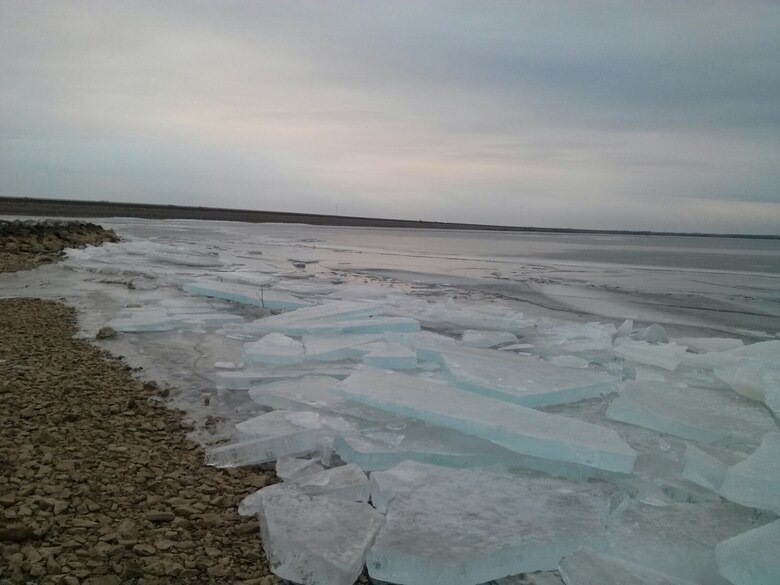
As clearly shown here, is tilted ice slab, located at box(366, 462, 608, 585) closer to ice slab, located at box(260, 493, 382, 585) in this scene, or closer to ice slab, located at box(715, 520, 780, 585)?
ice slab, located at box(260, 493, 382, 585)

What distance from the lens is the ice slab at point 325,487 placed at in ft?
6.41

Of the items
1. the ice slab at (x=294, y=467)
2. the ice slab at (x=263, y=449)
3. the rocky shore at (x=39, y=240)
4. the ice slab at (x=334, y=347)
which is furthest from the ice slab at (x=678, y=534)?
the rocky shore at (x=39, y=240)

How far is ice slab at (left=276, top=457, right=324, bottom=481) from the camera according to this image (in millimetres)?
2205

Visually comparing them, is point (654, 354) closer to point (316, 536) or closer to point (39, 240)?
point (316, 536)

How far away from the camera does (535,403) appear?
308 cm

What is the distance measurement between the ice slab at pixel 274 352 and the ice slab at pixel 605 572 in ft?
8.11

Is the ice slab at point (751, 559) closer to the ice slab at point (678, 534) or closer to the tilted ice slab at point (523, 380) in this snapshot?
the ice slab at point (678, 534)

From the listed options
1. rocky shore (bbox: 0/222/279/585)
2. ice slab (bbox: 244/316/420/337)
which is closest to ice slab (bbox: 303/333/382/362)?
ice slab (bbox: 244/316/420/337)

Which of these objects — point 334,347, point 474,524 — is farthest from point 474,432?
point 334,347

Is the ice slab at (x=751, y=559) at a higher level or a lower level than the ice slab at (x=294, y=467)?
higher

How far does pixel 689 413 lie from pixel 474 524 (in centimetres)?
173

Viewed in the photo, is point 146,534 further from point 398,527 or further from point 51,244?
point 51,244

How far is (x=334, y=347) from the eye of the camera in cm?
402

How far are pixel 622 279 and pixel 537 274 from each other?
1795 mm
